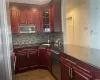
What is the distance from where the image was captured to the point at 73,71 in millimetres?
2029

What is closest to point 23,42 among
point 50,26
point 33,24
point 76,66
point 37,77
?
point 33,24

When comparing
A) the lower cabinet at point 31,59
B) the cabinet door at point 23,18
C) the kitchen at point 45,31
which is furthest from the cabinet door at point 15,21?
the lower cabinet at point 31,59

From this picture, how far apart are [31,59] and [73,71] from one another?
7.45 ft

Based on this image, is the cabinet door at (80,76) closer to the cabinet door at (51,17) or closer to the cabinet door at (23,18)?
the cabinet door at (51,17)

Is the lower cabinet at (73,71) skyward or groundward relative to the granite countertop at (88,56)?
groundward

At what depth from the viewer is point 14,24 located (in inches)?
160

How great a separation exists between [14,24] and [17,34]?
0.42 m

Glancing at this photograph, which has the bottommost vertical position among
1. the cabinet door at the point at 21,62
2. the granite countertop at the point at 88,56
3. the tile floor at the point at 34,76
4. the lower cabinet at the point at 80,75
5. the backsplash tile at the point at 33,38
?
the tile floor at the point at 34,76

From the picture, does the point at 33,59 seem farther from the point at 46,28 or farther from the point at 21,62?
the point at 46,28

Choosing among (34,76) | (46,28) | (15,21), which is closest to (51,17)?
(46,28)

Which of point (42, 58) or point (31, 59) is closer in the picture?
point (31, 59)

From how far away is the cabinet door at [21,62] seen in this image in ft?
12.3

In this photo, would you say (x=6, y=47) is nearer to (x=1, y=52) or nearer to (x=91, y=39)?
(x=1, y=52)

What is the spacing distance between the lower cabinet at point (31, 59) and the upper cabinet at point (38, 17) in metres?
0.84
